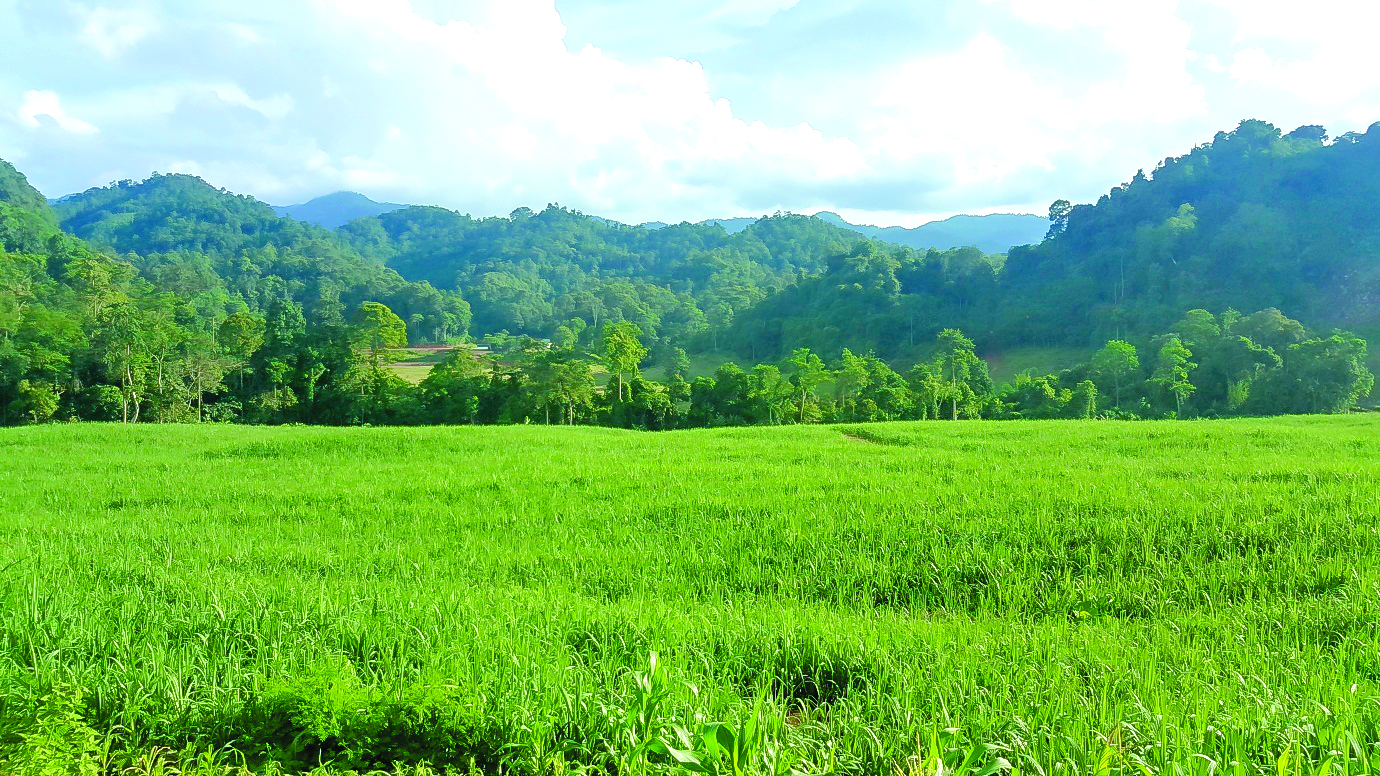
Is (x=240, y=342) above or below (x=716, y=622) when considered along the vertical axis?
above

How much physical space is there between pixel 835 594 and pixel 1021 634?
158 cm

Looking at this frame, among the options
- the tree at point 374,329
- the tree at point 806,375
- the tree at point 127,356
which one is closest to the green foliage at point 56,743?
the tree at point 806,375

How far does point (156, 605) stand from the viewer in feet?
14.4

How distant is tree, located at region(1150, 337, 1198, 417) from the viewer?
43.4 m

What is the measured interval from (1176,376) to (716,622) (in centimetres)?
4968

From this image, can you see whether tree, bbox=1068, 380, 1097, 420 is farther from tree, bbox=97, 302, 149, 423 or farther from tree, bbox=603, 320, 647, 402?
tree, bbox=97, 302, 149, 423

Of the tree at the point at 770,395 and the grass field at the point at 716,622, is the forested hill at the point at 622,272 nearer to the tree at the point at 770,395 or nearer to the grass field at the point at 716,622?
the tree at the point at 770,395

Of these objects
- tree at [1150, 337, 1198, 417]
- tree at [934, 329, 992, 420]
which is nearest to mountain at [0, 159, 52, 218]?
tree at [934, 329, 992, 420]

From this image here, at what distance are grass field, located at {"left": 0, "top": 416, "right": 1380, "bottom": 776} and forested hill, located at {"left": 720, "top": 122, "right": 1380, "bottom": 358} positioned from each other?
7256cm

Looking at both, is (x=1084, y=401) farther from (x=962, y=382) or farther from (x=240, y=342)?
(x=240, y=342)

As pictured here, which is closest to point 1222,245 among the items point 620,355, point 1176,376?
point 1176,376

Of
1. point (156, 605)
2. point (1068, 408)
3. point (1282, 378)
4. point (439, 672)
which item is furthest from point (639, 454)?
point (1282, 378)

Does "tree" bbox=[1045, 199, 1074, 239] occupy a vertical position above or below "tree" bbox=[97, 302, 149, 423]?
above

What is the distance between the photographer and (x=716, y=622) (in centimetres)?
459
